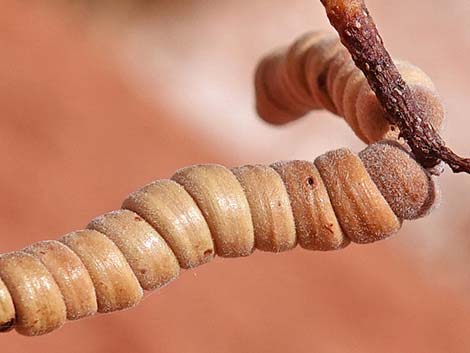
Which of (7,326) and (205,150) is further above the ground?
(205,150)

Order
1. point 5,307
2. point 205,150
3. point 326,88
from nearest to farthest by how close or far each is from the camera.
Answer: point 5,307 → point 326,88 → point 205,150

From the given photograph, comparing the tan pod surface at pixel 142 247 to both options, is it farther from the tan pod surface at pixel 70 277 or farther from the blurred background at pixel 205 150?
the blurred background at pixel 205 150

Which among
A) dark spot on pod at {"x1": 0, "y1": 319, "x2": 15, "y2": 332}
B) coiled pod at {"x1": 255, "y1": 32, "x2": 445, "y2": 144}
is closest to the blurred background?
coiled pod at {"x1": 255, "y1": 32, "x2": 445, "y2": 144}

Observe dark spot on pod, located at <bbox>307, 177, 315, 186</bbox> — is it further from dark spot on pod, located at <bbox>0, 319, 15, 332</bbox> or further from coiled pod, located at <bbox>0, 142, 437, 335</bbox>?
dark spot on pod, located at <bbox>0, 319, 15, 332</bbox>

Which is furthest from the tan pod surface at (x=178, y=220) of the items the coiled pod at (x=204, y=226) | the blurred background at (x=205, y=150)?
the blurred background at (x=205, y=150)

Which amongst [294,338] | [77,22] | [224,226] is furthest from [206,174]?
[77,22]

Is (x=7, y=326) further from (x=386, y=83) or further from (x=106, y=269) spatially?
(x=386, y=83)

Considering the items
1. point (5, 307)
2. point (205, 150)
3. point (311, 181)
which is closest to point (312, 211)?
point (311, 181)
